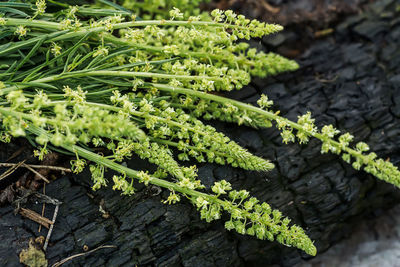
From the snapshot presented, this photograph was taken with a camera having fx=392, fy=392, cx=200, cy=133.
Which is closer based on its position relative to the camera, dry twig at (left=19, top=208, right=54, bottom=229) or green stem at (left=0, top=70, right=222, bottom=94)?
green stem at (left=0, top=70, right=222, bottom=94)

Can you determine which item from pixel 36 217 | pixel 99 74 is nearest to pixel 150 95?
pixel 99 74

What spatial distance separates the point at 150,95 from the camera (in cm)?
252

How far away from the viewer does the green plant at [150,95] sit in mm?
2229

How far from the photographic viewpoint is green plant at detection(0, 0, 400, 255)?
223 cm

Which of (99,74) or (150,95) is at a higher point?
(99,74)

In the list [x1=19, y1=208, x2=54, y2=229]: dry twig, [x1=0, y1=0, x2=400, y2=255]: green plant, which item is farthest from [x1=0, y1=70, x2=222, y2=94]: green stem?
[x1=19, y1=208, x2=54, y2=229]: dry twig

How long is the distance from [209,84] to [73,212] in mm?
1220

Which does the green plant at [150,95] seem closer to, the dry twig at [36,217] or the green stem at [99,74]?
the green stem at [99,74]

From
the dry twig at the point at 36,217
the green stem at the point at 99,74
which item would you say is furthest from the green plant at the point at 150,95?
the dry twig at the point at 36,217

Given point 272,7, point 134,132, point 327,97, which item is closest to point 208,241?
point 134,132

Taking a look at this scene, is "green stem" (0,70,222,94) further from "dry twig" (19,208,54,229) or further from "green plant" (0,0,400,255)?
"dry twig" (19,208,54,229)

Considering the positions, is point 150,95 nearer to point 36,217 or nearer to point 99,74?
point 99,74

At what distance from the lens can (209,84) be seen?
7.74ft

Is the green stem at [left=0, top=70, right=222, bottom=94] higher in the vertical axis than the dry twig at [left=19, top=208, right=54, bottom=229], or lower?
higher
